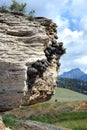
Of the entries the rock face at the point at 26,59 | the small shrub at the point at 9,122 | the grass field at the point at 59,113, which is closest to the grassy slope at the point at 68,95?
the grass field at the point at 59,113

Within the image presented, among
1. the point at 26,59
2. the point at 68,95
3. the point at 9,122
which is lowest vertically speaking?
the point at 68,95

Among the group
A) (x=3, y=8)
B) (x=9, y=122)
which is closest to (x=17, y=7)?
(x=3, y=8)

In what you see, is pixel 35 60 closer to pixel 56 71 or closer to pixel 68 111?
pixel 56 71

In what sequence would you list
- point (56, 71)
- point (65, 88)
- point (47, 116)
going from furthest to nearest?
1. point (65, 88)
2. point (47, 116)
3. point (56, 71)

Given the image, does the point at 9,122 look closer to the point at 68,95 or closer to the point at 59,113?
the point at 59,113

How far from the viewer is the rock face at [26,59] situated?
25562 millimetres

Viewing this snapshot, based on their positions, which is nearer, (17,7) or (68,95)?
(17,7)

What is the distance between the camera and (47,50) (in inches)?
1105

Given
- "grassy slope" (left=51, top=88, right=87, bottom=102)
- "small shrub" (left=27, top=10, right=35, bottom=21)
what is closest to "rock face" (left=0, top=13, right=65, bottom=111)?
"small shrub" (left=27, top=10, right=35, bottom=21)

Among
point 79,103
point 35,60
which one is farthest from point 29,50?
point 79,103

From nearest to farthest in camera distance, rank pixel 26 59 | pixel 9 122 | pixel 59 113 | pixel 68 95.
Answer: pixel 26 59 < pixel 9 122 < pixel 59 113 < pixel 68 95

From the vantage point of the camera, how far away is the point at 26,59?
2616 cm

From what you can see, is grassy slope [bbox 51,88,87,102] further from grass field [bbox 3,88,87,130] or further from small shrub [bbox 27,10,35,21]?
small shrub [bbox 27,10,35,21]

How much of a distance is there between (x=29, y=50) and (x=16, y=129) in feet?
17.6
